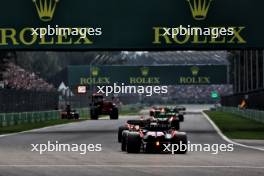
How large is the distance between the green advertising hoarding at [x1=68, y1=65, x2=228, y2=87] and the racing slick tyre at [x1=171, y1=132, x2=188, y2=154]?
74.4 meters

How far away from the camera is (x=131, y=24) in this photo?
40.8 meters

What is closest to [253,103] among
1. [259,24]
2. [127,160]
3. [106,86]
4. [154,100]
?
[259,24]

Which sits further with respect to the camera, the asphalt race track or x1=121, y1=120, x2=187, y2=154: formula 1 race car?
x1=121, y1=120, x2=187, y2=154: formula 1 race car

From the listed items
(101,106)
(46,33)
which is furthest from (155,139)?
(101,106)

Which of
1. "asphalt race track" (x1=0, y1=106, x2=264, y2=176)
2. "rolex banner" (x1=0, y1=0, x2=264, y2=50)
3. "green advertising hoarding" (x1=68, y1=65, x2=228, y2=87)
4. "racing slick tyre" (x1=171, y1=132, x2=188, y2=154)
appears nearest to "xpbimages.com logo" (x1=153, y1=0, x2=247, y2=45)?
"rolex banner" (x1=0, y1=0, x2=264, y2=50)

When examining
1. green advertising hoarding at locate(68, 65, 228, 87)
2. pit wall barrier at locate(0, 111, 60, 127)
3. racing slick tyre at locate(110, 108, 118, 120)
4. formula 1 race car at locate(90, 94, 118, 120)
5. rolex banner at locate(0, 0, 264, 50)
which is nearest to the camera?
rolex banner at locate(0, 0, 264, 50)

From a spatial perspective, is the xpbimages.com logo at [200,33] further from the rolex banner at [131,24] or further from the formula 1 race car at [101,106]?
the formula 1 race car at [101,106]

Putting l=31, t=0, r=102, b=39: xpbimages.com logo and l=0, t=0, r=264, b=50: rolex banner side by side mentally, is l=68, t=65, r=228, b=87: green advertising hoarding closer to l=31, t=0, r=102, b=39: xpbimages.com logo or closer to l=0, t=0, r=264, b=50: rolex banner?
l=0, t=0, r=264, b=50: rolex banner

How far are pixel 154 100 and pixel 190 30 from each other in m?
138

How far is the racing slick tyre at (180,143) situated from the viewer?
2402 centimetres

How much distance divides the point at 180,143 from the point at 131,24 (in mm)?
17053

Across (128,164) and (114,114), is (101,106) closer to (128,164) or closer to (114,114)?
(114,114)

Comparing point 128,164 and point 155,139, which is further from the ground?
point 155,139

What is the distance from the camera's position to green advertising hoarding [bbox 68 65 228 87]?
10019 centimetres
